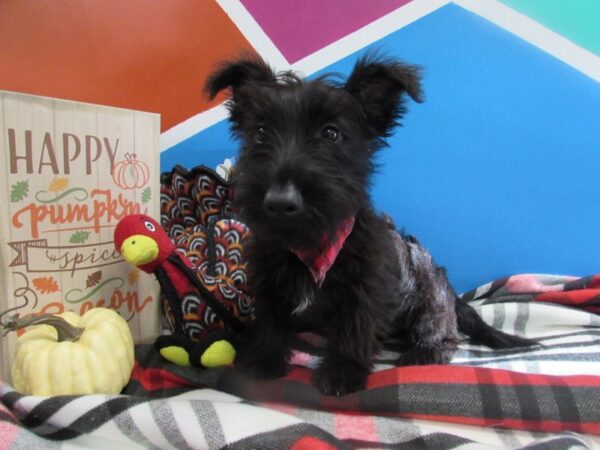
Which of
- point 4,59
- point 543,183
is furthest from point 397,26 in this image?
point 4,59

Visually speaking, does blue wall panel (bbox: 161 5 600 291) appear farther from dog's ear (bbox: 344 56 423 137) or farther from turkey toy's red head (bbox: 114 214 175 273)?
turkey toy's red head (bbox: 114 214 175 273)

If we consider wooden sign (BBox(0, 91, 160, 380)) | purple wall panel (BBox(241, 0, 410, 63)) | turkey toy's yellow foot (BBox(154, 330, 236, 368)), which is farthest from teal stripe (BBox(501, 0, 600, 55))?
turkey toy's yellow foot (BBox(154, 330, 236, 368))

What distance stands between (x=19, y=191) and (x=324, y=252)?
1011 mm

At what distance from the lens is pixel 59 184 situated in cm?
153

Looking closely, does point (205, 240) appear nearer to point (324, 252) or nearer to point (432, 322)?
point (324, 252)

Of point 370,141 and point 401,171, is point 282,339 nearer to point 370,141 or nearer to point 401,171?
point 370,141

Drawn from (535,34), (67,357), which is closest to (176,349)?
(67,357)

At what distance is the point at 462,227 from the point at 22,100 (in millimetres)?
2110

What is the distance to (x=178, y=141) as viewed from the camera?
8.18 ft

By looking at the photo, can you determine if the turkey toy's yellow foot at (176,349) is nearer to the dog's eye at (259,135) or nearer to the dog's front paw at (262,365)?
the dog's front paw at (262,365)

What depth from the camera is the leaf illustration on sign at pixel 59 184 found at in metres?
1.51

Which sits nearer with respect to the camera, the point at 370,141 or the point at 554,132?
the point at 370,141

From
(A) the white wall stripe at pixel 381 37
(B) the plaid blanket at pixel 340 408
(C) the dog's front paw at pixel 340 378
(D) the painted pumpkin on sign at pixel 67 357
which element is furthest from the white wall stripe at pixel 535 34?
(D) the painted pumpkin on sign at pixel 67 357

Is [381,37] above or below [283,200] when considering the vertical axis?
above
